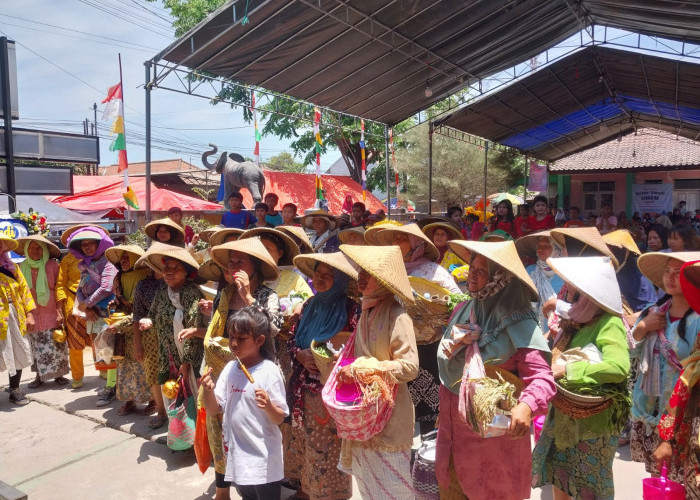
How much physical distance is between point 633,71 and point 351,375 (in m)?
12.1

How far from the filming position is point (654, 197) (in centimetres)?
2173

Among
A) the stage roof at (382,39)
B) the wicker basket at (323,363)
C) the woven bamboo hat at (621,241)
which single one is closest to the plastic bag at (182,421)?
the wicker basket at (323,363)

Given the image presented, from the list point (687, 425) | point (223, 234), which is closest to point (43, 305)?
point (223, 234)

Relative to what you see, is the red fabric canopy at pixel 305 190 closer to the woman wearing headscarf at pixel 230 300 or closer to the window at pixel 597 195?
the window at pixel 597 195

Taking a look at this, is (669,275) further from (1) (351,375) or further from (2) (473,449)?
(1) (351,375)

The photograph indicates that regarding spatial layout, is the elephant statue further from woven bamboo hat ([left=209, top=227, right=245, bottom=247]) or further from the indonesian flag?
woven bamboo hat ([left=209, top=227, right=245, bottom=247])

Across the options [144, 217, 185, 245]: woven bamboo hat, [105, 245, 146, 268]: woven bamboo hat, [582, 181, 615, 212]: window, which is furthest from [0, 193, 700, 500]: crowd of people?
[582, 181, 615, 212]: window

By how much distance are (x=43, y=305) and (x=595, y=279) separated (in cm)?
566

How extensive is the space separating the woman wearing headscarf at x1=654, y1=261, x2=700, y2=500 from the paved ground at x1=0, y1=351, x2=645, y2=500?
1358 mm

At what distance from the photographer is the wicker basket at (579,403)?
2.27m

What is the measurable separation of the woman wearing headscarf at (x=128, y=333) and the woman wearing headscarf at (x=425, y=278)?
7.88 ft

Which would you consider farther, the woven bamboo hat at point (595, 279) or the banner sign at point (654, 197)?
the banner sign at point (654, 197)

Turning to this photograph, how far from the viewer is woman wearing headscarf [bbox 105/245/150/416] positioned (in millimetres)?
4840

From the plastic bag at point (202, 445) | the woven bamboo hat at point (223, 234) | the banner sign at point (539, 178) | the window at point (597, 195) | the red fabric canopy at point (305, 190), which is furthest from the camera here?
the window at point (597, 195)
